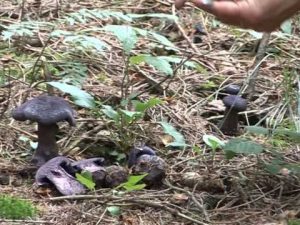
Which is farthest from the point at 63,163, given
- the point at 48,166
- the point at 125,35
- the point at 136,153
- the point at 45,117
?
the point at 125,35

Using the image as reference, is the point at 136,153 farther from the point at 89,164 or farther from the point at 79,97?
the point at 79,97

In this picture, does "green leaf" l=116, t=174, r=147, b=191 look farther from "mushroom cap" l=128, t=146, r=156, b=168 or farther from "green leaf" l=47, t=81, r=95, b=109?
"green leaf" l=47, t=81, r=95, b=109

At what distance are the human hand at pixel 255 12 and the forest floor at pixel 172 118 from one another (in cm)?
99

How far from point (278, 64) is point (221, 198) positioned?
1.83 meters

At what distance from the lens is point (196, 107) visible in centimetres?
365

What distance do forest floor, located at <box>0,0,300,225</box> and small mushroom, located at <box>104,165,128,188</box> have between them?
8cm

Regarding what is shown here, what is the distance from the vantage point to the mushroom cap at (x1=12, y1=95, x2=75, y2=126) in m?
2.78

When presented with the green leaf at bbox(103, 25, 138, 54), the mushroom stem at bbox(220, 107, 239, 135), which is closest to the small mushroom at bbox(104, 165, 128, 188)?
the green leaf at bbox(103, 25, 138, 54)

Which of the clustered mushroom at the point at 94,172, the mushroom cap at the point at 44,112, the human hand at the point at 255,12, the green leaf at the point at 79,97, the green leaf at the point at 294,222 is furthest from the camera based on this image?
the green leaf at the point at 79,97

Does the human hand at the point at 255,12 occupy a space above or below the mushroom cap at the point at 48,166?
above

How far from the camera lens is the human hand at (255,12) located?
1.60m

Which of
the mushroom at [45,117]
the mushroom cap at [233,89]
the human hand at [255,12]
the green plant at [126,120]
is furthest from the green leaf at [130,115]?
the human hand at [255,12]

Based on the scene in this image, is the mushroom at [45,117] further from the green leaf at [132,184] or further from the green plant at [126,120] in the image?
the green leaf at [132,184]

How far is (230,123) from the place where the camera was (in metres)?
3.42
